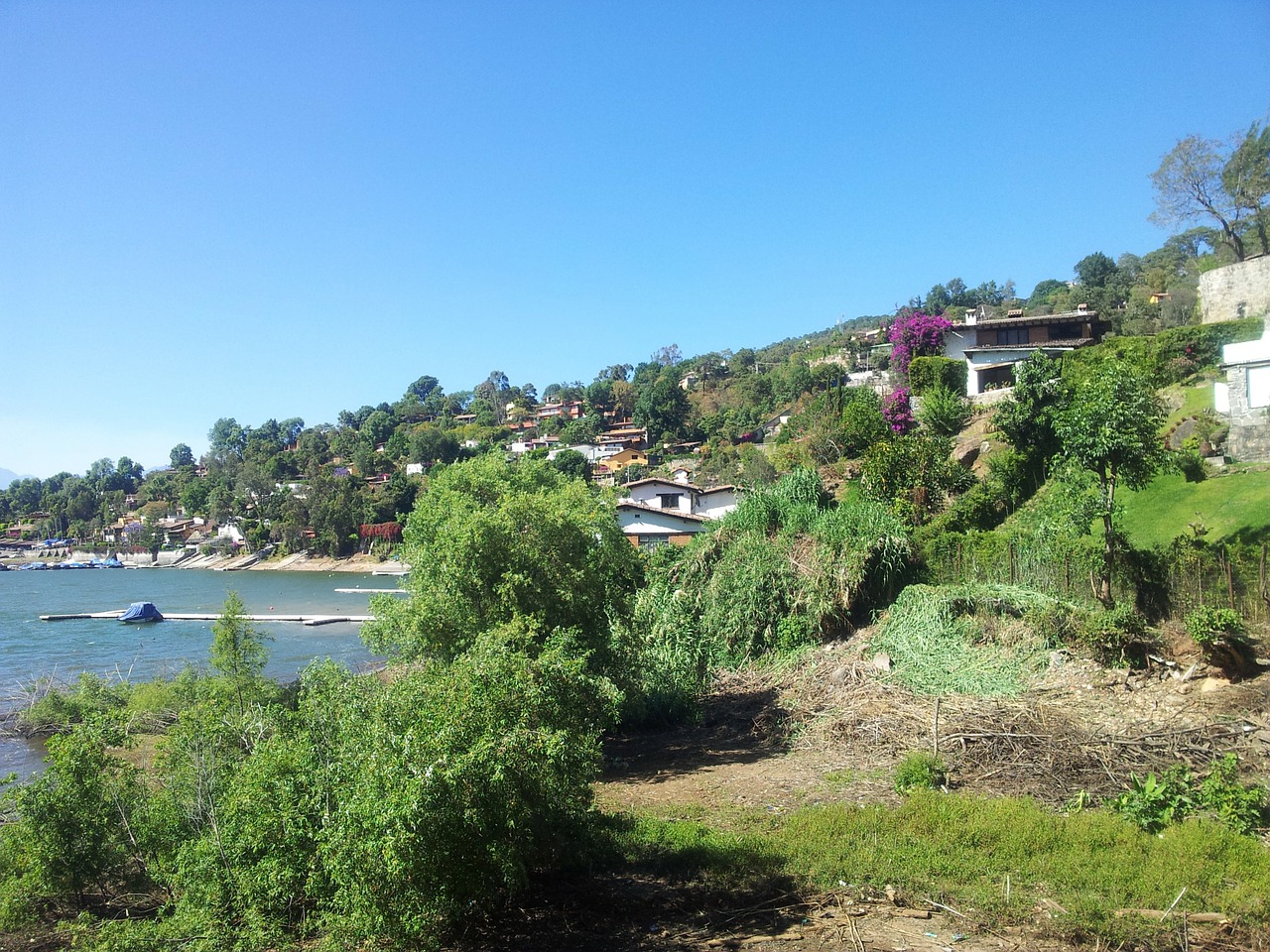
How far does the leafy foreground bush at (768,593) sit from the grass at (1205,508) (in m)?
5.57

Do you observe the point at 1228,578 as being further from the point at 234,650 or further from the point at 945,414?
the point at 234,650

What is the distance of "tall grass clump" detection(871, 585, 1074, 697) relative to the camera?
1331 centimetres

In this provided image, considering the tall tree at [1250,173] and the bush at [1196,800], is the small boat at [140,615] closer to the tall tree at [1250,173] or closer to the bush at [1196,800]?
the bush at [1196,800]

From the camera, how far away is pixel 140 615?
146 ft

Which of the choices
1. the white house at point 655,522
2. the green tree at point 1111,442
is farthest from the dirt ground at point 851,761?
the white house at point 655,522

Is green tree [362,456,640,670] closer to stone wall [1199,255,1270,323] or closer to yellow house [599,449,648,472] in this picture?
stone wall [1199,255,1270,323]

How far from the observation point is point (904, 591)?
16641 millimetres

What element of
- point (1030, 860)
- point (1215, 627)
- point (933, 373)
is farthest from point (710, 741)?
point (933, 373)

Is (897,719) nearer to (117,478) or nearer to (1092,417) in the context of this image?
(1092,417)

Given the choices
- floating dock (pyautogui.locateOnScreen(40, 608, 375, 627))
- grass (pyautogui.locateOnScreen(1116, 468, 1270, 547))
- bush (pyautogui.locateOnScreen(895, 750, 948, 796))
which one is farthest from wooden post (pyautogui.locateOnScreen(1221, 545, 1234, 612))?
floating dock (pyautogui.locateOnScreen(40, 608, 375, 627))

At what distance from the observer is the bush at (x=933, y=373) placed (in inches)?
1475

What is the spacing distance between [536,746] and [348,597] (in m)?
50.9

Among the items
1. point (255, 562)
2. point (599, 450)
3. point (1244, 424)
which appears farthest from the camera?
point (599, 450)

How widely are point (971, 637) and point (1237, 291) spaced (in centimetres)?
2700
